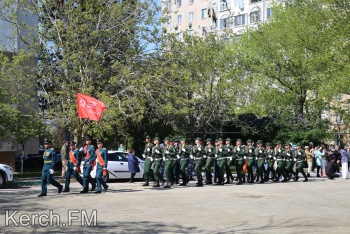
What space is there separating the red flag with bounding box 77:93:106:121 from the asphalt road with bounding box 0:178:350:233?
14.3 feet

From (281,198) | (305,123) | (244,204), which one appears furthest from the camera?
(305,123)

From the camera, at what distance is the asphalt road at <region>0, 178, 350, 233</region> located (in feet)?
40.3

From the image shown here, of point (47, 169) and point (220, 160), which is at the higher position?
point (220, 160)

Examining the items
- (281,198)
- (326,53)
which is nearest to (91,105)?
(281,198)

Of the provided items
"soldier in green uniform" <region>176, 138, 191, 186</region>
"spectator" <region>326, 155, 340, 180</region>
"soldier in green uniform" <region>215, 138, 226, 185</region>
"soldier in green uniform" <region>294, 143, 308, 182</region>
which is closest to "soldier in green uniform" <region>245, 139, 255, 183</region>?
"soldier in green uniform" <region>215, 138, 226, 185</region>

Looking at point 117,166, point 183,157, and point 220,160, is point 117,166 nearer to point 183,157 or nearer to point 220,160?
point 183,157

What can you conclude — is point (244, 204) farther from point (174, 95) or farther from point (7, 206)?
point (174, 95)

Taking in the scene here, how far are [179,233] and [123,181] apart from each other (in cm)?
1518

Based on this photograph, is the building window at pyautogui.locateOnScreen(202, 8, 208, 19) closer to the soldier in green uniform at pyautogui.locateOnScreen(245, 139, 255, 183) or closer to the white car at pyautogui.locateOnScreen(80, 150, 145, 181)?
the soldier in green uniform at pyautogui.locateOnScreen(245, 139, 255, 183)

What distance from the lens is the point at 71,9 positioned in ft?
90.0

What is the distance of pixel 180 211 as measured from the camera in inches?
587

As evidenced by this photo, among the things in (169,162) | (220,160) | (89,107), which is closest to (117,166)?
(89,107)

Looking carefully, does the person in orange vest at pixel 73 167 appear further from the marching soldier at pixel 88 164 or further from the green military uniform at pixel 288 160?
the green military uniform at pixel 288 160

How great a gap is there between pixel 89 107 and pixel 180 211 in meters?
10.9
